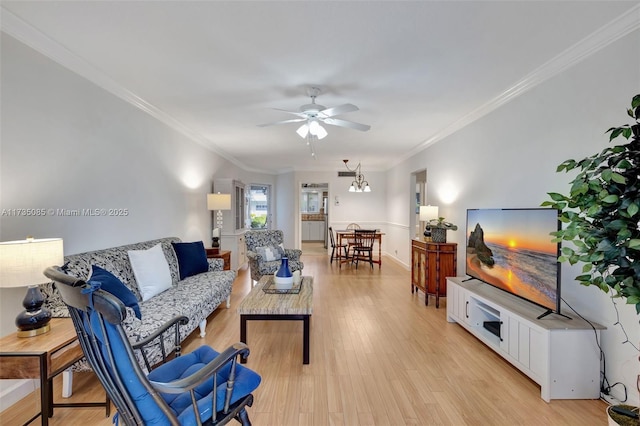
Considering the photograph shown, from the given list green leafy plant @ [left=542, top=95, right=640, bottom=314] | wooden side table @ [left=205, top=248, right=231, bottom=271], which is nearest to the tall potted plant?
green leafy plant @ [left=542, top=95, right=640, bottom=314]

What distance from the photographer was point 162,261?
315cm

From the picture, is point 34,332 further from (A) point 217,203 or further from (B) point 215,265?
(A) point 217,203

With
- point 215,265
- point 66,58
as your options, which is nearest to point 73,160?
point 66,58

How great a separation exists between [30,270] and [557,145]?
3.92m

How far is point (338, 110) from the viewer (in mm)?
2773

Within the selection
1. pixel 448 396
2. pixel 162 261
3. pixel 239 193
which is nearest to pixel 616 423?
pixel 448 396

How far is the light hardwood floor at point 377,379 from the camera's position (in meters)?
1.91

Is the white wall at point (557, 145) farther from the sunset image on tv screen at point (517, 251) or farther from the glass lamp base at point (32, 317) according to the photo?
the glass lamp base at point (32, 317)

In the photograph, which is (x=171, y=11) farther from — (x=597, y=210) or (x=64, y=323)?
(x=597, y=210)

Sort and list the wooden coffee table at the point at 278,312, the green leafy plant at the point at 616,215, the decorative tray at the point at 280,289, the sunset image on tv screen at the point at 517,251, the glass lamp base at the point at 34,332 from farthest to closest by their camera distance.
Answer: the decorative tray at the point at 280,289 → the wooden coffee table at the point at 278,312 → the sunset image on tv screen at the point at 517,251 → the glass lamp base at the point at 34,332 → the green leafy plant at the point at 616,215

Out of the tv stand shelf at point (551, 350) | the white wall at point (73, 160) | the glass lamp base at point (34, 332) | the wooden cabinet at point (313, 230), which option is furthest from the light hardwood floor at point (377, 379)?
the wooden cabinet at point (313, 230)

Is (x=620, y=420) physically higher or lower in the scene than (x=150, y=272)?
lower

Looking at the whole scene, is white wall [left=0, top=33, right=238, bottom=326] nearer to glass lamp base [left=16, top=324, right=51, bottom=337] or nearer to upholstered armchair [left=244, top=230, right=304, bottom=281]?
glass lamp base [left=16, top=324, right=51, bottom=337]

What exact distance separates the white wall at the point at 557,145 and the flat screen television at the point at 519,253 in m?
0.25
